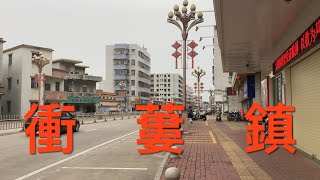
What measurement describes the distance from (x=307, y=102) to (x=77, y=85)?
5671 centimetres

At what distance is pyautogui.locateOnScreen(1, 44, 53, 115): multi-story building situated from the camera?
172 feet

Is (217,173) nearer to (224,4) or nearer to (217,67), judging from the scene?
(224,4)

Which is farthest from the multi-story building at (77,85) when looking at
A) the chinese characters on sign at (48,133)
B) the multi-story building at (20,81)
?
the chinese characters on sign at (48,133)

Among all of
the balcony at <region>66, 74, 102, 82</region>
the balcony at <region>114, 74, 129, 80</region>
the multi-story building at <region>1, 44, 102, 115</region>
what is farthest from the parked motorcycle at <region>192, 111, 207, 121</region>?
the balcony at <region>114, 74, 129, 80</region>

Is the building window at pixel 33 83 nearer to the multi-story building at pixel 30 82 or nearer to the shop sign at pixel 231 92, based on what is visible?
the multi-story building at pixel 30 82

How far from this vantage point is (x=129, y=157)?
12.6 m

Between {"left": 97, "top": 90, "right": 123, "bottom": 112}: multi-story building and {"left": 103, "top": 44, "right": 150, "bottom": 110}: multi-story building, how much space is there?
726 inches

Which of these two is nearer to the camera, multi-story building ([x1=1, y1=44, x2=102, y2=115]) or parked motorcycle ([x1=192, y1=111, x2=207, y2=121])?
parked motorcycle ([x1=192, y1=111, x2=207, y2=121])

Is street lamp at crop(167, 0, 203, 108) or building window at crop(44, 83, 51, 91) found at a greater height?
street lamp at crop(167, 0, 203, 108)

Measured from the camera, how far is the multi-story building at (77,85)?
61.7 meters

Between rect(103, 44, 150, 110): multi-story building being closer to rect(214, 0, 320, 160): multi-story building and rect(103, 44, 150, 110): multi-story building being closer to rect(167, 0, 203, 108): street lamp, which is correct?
rect(167, 0, 203, 108): street lamp

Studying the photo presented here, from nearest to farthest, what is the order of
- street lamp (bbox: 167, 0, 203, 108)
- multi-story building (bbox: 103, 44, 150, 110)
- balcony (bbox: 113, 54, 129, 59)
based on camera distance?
street lamp (bbox: 167, 0, 203, 108) → balcony (bbox: 113, 54, 129, 59) → multi-story building (bbox: 103, 44, 150, 110)

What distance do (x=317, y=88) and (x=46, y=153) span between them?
935 cm

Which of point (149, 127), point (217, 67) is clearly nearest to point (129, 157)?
point (149, 127)
